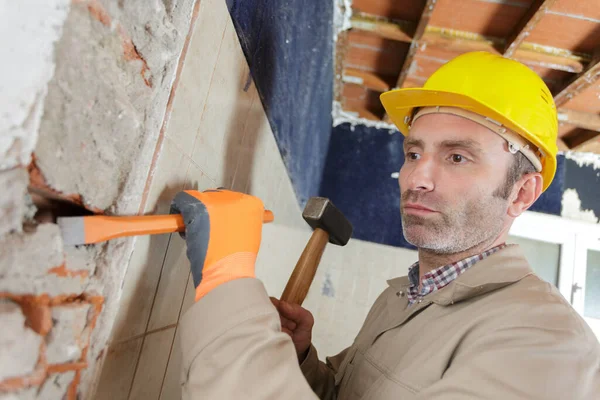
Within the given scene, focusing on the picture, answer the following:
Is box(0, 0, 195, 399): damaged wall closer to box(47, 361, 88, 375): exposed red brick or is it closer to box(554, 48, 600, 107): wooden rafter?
box(47, 361, 88, 375): exposed red brick

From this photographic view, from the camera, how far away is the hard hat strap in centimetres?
133

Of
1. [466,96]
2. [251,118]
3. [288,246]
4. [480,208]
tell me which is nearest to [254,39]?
[251,118]

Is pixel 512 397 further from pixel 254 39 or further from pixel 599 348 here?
pixel 254 39

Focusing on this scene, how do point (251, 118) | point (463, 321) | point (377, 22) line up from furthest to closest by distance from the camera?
point (377, 22), point (251, 118), point (463, 321)

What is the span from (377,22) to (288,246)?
1644 mm

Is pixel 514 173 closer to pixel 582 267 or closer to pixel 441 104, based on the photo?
pixel 441 104

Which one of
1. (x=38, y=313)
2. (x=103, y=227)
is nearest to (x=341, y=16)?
(x=103, y=227)

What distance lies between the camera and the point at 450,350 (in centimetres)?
94

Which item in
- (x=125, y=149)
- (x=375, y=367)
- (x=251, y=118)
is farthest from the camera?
(x=251, y=118)

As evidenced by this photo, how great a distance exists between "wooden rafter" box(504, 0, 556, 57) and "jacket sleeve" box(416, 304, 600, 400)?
2.10 m

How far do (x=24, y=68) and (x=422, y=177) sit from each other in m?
1.09

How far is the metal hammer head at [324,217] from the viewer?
133 cm

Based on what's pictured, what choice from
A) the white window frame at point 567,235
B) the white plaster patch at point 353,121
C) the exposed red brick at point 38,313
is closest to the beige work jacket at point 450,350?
the exposed red brick at point 38,313

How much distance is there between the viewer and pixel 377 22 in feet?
9.18
